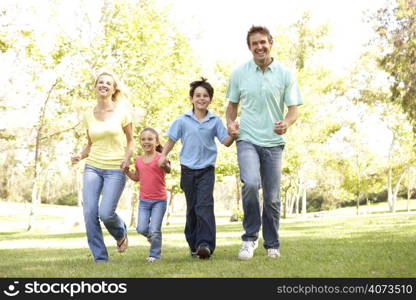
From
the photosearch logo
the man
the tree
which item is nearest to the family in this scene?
the man

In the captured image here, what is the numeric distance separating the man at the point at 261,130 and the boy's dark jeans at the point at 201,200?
439 mm

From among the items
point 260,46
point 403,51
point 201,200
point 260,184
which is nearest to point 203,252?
point 201,200

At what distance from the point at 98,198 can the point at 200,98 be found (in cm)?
174

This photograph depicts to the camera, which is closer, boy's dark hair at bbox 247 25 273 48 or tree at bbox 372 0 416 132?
boy's dark hair at bbox 247 25 273 48

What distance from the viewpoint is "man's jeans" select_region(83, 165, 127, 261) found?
6500 mm

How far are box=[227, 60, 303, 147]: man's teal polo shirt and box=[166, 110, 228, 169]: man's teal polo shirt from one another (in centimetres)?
41

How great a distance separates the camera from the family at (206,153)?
251 inches

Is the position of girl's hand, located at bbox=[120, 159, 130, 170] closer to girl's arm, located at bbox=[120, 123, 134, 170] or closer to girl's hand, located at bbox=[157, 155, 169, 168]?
girl's arm, located at bbox=[120, 123, 134, 170]

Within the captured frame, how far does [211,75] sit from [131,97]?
10.3m

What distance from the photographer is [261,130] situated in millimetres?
6387

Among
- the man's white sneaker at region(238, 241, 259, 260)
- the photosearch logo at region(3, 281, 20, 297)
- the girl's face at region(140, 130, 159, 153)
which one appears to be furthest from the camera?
the girl's face at region(140, 130, 159, 153)

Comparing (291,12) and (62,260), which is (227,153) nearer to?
(291,12)

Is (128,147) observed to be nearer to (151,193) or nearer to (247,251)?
(151,193)

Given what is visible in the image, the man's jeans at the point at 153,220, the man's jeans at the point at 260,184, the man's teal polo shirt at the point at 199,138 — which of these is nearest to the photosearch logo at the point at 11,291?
the man's jeans at the point at 153,220
